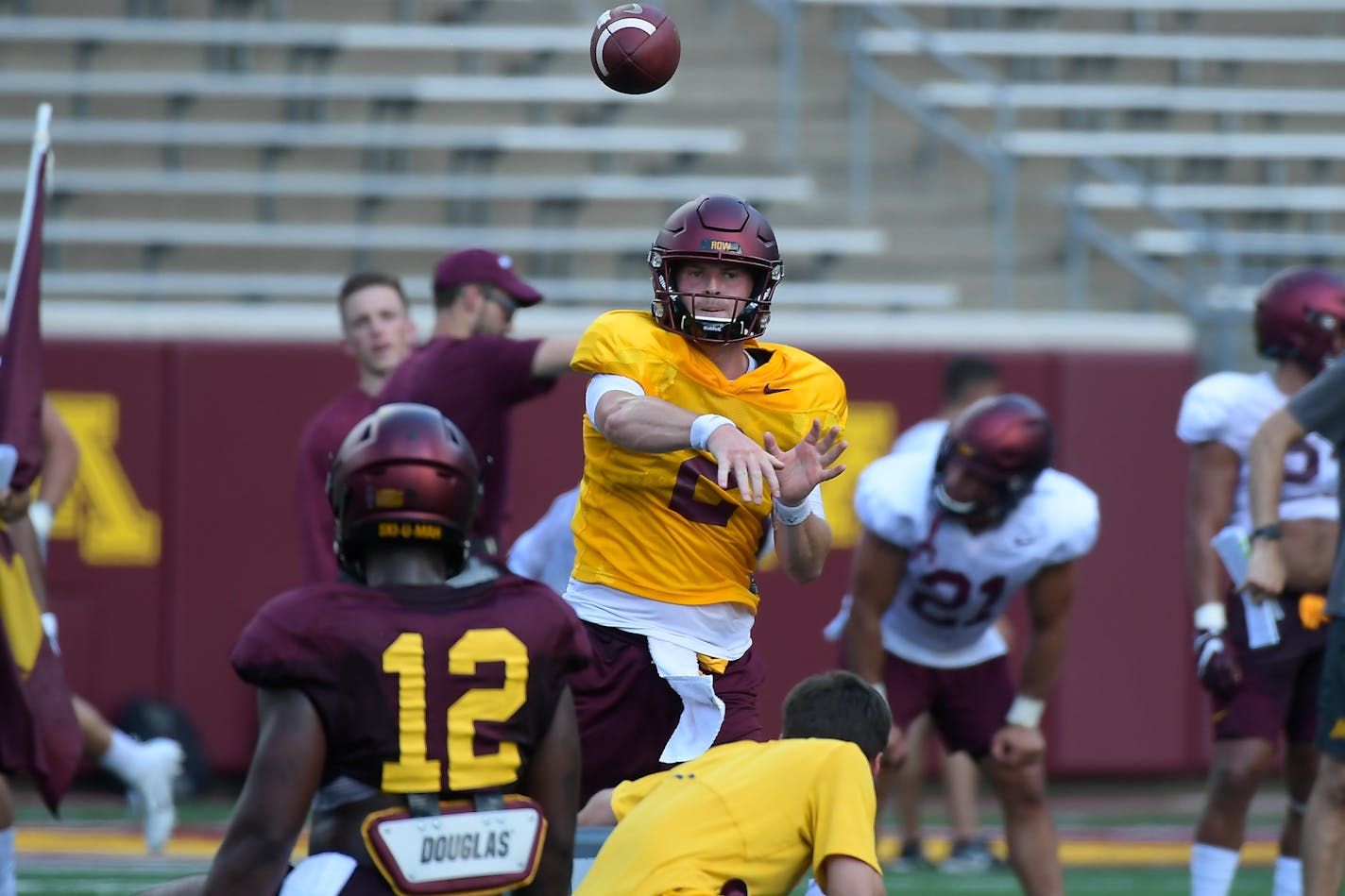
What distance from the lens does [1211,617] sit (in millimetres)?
5809

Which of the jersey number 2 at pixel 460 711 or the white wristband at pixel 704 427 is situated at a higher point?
the white wristband at pixel 704 427

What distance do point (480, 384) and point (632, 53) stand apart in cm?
98

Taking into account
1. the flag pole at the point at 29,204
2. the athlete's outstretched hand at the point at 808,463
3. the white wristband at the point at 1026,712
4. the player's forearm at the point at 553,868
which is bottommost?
the white wristband at the point at 1026,712

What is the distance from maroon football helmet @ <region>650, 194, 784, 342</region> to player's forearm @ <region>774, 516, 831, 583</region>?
0.42 meters

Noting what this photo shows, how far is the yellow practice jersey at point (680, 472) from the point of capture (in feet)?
14.1

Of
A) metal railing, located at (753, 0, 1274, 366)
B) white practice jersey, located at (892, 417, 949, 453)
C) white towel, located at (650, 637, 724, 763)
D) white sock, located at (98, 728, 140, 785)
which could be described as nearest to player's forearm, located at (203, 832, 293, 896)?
white towel, located at (650, 637, 724, 763)

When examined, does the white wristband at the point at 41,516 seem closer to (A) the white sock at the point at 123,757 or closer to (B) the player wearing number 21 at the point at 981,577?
(A) the white sock at the point at 123,757

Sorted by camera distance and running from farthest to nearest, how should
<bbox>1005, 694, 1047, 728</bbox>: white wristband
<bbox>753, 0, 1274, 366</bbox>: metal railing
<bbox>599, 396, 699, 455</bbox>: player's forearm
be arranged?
<bbox>753, 0, 1274, 366</bbox>: metal railing < <bbox>1005, 694, 1047, 728</bbox>: white wristband < <bbox>599, 396, 699, 455</bbox>: player's forearm

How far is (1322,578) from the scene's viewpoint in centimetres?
576

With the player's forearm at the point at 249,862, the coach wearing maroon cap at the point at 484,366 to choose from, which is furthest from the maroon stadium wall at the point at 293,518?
the player's forearm at the point at 249,862

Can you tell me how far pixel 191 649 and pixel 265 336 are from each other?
141 centimetres

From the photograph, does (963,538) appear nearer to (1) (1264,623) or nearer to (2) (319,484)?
(1) (1264,623)

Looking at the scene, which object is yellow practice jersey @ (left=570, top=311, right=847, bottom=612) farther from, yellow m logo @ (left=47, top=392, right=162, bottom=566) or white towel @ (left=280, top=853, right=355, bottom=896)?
yellow m logo @ (left=47, top=392, right=162, bottom=566)

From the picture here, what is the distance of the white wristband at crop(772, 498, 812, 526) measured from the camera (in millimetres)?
4180
